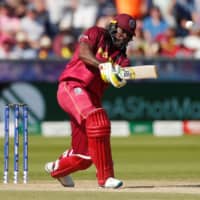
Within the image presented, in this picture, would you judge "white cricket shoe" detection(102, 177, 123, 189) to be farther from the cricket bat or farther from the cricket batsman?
the cricket bat

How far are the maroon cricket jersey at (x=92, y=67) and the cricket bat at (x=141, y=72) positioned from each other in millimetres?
304

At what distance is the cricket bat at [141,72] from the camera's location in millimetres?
6824

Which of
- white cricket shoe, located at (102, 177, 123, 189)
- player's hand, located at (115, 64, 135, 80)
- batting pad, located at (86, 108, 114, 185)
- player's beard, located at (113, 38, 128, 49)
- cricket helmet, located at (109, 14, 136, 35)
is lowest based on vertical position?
white cricket shoe, located at (102, 177, 123, 189)

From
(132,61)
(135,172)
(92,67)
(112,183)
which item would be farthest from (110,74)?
(132,61)

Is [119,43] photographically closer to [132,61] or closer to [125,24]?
[125,24]

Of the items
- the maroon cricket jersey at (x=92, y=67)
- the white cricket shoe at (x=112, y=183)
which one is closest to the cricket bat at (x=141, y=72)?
the maroon cricket jersey at (x=92, y=67)

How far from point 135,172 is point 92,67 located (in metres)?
2.59

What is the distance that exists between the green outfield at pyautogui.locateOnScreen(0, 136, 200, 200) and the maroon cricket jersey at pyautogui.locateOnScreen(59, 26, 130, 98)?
0.76 m

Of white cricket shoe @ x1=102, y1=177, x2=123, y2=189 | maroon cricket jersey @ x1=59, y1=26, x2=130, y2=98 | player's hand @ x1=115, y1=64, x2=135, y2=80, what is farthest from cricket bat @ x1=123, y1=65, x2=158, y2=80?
white cricket shoe @ x1=102, y1=177, x2=123, y2=189

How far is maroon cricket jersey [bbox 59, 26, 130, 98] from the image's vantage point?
708 cm

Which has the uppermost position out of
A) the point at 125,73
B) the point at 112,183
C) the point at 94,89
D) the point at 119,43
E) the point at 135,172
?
the point at 119,43

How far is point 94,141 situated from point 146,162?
3843 millimetres

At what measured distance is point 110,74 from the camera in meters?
6.83

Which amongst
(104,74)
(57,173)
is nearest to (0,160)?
(57,173)
